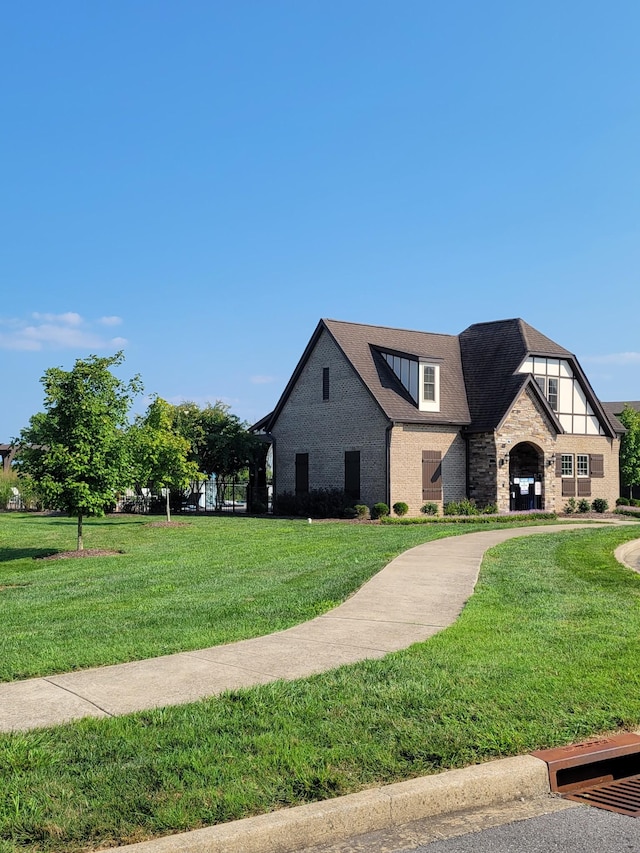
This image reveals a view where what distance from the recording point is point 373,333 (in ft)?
125

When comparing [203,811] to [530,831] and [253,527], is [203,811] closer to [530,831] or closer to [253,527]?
[530,831]

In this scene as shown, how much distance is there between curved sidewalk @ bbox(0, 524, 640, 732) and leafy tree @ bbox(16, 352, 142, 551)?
33.4 ft

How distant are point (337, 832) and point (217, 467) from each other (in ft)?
126

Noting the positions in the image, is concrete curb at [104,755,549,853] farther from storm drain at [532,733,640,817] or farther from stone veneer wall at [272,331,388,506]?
stone veneer wall at [272,331,388,506]

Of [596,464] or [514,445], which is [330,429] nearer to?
[514,445]

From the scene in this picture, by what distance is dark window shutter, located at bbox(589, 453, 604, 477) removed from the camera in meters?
39.2

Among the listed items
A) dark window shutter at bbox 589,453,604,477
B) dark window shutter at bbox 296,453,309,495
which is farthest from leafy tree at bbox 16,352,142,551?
dark window shutter at bbox 589,453,604,477

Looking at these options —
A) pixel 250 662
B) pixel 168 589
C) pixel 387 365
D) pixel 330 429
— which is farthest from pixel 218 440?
pixel 250 662

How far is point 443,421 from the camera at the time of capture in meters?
34.9

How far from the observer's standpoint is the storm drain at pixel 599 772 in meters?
5.41

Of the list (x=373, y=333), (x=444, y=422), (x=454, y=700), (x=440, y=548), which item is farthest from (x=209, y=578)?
(x=373, y=333)

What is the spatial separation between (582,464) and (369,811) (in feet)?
119

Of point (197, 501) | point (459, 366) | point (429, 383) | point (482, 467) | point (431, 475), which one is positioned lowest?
point (197, 501)

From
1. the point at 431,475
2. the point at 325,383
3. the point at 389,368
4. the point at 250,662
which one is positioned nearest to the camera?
the point at 250,662
